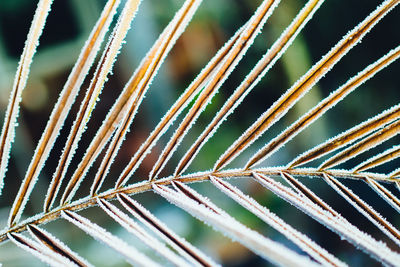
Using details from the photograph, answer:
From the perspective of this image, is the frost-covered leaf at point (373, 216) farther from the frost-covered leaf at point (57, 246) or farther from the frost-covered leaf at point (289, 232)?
the frost-covered leaf at point (57, 246)

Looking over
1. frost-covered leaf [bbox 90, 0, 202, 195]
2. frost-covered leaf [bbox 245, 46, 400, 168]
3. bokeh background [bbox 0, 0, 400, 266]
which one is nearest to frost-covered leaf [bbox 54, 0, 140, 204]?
frost-covered leaf [bbox 90, 0, 202, 195]

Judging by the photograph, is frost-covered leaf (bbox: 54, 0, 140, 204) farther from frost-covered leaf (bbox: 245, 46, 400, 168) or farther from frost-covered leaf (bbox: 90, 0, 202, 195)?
frost-covered leaf (bbox: 245, 46, 400, 168)

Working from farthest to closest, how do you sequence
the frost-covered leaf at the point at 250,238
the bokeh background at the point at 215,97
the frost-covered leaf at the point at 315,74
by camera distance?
the bokeh background at the point at 215,97 → the frost-covered leaf at the point at 315,74 → the frost-covered leaf at the point at 250,238

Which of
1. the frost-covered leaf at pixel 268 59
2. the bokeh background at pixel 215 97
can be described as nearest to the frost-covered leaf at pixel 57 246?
the frost-covered leaf at pixel 268 59

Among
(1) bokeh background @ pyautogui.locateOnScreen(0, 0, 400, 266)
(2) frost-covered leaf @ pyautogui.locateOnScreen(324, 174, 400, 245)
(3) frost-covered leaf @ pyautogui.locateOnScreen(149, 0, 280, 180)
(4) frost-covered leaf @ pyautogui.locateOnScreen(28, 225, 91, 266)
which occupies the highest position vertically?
(1) bokeh background @ pyautogui.locateOnScreen(0, 0, 400, 266)

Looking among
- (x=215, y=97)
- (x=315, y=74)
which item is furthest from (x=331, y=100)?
(x=215, y=97)

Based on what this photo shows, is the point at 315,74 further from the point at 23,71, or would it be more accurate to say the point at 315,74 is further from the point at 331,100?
the point at 23,71

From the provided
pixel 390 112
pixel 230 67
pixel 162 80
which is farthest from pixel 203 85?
pixel 162 80

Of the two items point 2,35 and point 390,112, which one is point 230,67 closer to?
point 390,112
